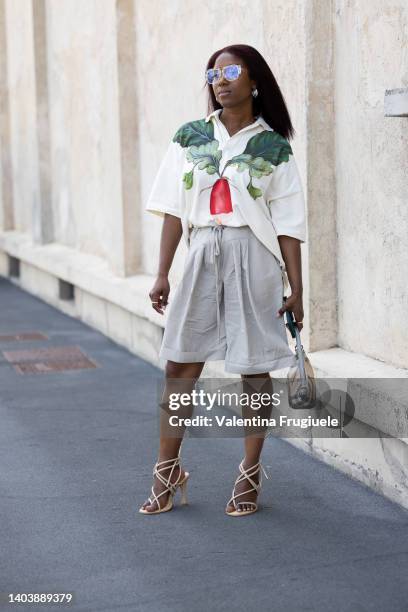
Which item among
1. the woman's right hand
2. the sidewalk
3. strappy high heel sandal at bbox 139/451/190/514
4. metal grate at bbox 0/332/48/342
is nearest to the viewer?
the sidewalk

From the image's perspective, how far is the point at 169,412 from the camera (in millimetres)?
4949

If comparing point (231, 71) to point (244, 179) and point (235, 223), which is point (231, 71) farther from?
point (235, 223)

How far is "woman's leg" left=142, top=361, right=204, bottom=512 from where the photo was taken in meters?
4.93

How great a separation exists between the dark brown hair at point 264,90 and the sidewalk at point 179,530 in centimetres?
163

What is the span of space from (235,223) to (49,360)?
4722 mm

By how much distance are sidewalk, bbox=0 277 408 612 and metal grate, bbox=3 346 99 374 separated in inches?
64.2

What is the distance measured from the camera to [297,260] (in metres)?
4.73

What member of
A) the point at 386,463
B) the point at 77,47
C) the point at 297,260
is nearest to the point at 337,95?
the point at 297,260

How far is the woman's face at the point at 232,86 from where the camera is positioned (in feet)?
15.3

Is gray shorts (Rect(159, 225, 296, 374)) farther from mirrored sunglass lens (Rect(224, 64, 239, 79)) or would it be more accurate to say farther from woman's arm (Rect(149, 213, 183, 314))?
mirrored sunglass lens (Rect(224, 64, 239, 79))

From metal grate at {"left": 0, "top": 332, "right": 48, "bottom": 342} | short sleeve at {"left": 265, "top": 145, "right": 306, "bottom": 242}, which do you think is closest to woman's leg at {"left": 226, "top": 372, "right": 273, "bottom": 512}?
short sleeve at {"left": 265, "top": 145, "right": 306, "bottom": 242}

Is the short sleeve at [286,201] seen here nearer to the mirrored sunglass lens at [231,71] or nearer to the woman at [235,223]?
the woman at [235,223]
